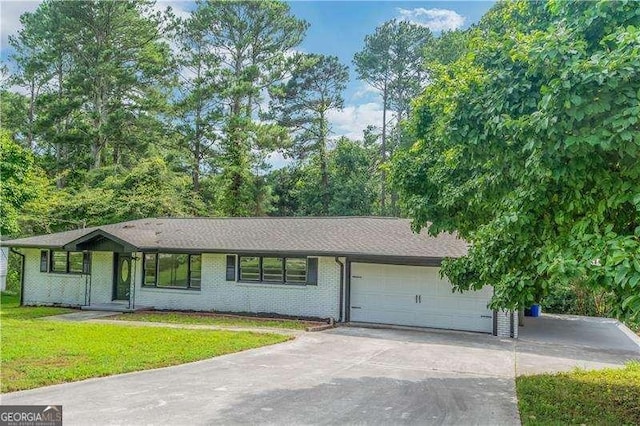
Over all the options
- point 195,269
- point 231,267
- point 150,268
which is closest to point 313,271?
point 231,267

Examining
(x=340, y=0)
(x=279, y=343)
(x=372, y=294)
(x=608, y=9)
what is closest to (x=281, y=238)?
(x=372, y=294)

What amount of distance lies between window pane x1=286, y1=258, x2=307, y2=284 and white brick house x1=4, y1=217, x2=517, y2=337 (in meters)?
0.03

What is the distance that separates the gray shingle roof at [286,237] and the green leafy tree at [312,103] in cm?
1764

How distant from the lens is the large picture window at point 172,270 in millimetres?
17109

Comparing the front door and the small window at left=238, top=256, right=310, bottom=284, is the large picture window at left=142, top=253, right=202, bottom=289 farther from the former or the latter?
the small window at left=238, top=256, right=310, bottom=284

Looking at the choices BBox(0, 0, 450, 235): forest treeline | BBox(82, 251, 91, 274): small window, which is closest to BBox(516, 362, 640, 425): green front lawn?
BBox(82, 251, 91, 274): small window

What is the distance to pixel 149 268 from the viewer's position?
57.7 ft

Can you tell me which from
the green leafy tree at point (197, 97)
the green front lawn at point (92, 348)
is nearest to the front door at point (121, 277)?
the green front lawn at point (92, 348)

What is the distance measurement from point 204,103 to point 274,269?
70.4 feet

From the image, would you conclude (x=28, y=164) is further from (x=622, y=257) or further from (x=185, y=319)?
(x=622, y=257)

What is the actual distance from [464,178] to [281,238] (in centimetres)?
916

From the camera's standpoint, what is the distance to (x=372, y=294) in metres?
15.0

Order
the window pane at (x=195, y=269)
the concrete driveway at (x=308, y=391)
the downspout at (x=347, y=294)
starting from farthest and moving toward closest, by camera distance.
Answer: the window pane at (x=195, y=269) → the downspout at (x=347, y=294) → the concrete driveway at (x=308, y=391)

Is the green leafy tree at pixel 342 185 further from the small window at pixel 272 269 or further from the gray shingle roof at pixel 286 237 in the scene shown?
the small window at pixel 272 269
